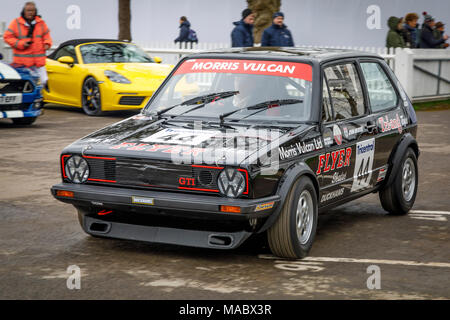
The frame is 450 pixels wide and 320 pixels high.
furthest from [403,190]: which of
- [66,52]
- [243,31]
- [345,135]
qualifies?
[66,52]

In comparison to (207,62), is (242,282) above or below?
below

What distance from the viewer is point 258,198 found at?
18.6 feet

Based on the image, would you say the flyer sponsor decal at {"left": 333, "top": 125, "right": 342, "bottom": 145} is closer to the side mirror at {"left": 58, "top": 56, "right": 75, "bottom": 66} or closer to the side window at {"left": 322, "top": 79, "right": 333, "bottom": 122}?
the side window at {"left": 322, "top": 79, "right": 333, "bottom": 122}

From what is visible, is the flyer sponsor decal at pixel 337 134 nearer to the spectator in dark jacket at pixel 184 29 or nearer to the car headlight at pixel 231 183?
the car headlight at pixel 231 183

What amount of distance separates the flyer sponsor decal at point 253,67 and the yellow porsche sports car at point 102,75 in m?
8.38

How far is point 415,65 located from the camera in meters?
18.8

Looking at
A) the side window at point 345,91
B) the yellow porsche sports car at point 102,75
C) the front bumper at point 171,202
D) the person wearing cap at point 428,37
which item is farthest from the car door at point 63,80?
the front bumper at point 171,202

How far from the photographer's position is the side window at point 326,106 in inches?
260

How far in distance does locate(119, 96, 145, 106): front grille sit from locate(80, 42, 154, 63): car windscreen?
1197 mm

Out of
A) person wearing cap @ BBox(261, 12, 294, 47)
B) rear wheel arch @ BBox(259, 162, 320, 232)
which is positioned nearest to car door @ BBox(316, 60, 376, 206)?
rear wheel arch @ BBox(259, 162, 320, 232)

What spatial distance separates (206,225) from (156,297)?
0.97 m

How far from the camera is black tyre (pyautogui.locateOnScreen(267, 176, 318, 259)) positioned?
5852mm

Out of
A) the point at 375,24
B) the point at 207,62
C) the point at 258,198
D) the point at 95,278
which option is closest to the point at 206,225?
the point at 258,198
